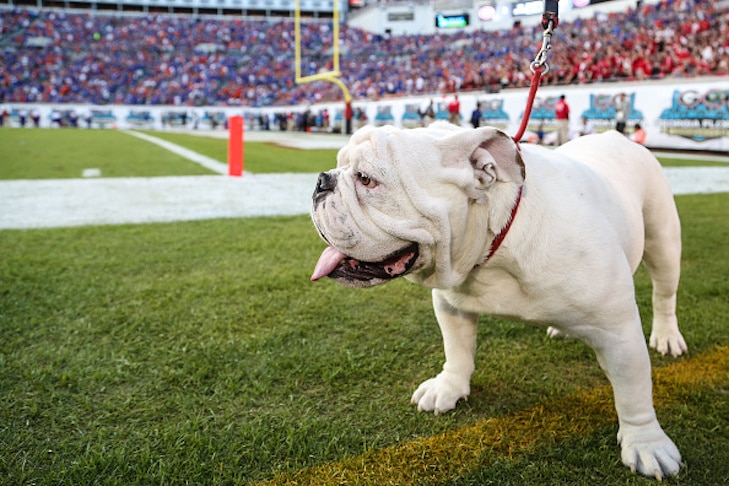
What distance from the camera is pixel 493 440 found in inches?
73.8

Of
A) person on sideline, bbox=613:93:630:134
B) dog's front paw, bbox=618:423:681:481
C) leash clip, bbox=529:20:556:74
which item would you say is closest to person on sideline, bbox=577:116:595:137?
person on sideline, bbox=613:93:630:134

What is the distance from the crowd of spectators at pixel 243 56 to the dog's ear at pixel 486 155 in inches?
930

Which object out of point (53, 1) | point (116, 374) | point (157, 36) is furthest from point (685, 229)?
point (53, 1)

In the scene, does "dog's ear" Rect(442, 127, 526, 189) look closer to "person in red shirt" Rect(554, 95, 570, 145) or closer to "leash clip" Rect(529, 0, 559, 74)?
"leash clip" Rect(529, 0, 559, 74)

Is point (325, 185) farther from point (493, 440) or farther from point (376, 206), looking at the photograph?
point (493, 440)

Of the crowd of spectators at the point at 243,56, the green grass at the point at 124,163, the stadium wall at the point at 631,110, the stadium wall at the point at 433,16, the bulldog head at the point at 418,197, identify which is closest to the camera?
the bulldog head at the point at 418,197

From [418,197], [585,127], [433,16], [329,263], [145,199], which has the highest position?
[433,16]

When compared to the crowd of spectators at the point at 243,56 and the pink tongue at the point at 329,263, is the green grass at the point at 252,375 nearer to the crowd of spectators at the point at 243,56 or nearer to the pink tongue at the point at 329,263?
the pink tongue at the point at 329,263

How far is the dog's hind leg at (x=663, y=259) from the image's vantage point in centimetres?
227

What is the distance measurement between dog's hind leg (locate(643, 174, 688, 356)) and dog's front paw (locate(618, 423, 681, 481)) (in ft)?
2.81

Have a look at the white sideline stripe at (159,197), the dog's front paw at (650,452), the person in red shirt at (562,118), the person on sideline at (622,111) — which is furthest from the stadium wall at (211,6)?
the dog's front paw at (650,452)

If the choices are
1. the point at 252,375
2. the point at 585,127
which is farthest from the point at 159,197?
the point at 585,127

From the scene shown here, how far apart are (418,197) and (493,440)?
0.93m

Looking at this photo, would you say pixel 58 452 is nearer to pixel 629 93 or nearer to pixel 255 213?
pixel 255 213
